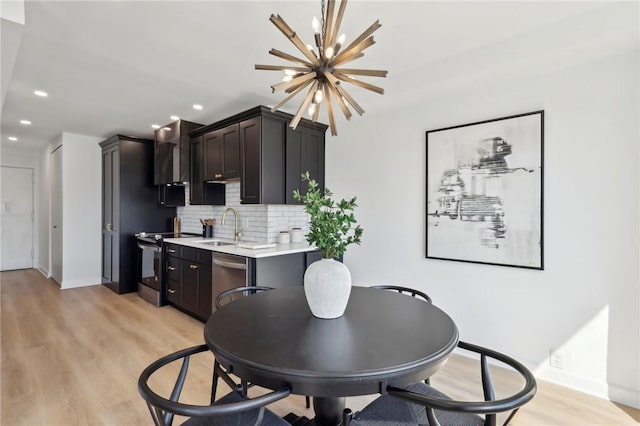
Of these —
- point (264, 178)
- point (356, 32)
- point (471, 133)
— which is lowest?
point (264, 178)

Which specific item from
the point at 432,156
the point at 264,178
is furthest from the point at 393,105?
the point at 264,178

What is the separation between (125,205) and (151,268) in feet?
3.87

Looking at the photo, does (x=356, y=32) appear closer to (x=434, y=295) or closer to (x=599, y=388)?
Answer: (x=434, y=295)

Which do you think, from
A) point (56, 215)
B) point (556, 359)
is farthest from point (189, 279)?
point (556, 359)

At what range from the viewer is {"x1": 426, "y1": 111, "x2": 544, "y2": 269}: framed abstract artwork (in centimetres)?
250

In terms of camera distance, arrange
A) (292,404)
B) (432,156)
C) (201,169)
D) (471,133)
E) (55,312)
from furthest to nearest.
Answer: (201,169) → (55,312) → (432,156) → (471,133) → (292,404)

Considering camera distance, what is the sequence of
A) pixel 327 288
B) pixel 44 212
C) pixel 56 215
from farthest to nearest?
pixel 44 212, pixel 56 215, pixel 327 288

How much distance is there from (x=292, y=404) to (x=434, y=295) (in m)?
1.70

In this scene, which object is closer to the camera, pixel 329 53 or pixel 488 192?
pixel 329 53

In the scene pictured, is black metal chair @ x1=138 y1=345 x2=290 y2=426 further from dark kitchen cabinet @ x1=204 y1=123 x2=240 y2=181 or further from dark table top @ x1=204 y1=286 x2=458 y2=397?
dark kitchen cabinet @ x1=204 y1=123 x2=240 y2=181

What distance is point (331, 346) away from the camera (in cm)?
118

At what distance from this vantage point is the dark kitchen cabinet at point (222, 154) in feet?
12.3

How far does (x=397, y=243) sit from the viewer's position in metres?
3.39

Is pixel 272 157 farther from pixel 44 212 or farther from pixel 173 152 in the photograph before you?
pixel 44 212
